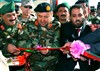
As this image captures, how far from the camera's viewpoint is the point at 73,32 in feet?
16.1

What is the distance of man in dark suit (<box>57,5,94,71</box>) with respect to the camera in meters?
4.84

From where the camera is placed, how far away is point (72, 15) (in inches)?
193

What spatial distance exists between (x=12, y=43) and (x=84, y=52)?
1206mm

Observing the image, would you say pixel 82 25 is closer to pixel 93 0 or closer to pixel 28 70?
pixel 28 70

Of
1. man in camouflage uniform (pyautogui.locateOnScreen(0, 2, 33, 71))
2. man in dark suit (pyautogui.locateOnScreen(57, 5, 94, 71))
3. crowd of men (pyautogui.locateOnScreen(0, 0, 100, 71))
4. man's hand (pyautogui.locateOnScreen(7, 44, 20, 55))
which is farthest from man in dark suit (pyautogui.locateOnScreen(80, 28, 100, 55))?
man's hand (pyautogui.locateOnScreen(7, 44, 20, 55))

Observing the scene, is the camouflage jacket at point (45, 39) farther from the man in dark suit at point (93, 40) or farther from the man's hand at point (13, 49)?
the man in dark suit at point (93, 40)

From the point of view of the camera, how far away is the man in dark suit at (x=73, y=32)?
190 inches

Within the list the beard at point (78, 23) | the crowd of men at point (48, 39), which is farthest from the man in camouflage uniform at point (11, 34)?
the beard at point (78, 23)

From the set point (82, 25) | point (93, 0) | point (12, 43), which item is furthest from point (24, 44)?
point (93, 0)

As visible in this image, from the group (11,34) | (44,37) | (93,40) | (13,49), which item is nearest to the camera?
(93,40)

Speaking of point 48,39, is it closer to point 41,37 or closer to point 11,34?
point 41,37

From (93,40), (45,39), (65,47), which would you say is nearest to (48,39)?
(45,39)

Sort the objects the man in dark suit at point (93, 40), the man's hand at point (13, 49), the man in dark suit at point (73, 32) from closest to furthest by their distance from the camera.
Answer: the man in dark suit at point (93, 40), the man's hand at point (13, 49), the man in dark suit at point (73, 32)

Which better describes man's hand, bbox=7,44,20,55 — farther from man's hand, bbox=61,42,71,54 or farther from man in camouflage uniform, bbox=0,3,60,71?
man's hand, bbox=61,42,71,54
